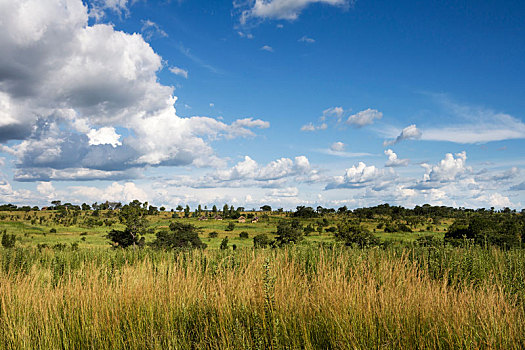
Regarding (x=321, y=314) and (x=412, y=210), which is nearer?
(x=321, y=314)

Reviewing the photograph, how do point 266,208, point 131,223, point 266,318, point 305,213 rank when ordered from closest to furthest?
point 266,318, point 131,223, point 305,213, point 266,208

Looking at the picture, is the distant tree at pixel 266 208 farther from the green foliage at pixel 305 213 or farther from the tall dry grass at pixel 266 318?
the tall dry grass at pixel 266 318

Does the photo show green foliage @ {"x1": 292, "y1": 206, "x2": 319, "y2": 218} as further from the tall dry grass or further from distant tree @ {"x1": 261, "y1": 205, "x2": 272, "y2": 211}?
the tall dry grass

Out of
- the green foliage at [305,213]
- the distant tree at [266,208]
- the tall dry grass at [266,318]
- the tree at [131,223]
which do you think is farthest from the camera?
the distant tree at [266,208]

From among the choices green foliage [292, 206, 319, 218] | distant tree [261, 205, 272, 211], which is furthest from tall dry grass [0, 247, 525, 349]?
distant tree [261, 205, 272, 211]

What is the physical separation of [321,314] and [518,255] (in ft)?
29.0

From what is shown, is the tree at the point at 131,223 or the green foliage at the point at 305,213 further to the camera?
the green foliage at the point at 305,213

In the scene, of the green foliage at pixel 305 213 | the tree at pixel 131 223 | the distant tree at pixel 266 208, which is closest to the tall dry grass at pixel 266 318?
the tree at pixel 131 223

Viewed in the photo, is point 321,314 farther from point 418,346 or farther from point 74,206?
point 74,206

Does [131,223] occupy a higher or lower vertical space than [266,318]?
lower

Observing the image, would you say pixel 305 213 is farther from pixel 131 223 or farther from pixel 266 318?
pixel 266 318

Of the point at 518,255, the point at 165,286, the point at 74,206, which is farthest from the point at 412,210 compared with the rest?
the point at 74,206

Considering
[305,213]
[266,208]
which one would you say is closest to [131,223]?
[305,213]

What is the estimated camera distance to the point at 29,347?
5.14 metres
